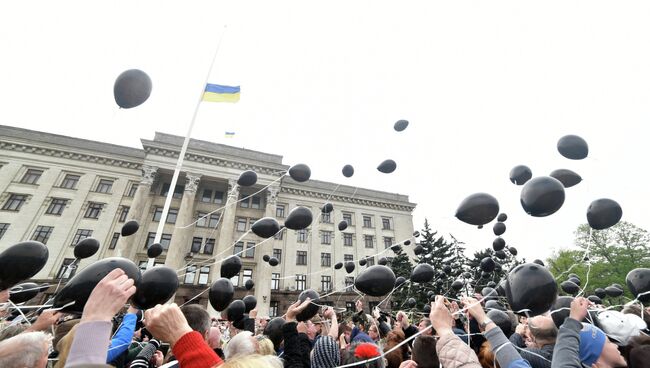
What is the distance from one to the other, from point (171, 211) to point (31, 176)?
12.8 metres

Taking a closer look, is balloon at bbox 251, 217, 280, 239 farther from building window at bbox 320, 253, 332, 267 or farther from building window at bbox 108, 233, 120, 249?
building window at bbox 108, 233, 120, 249

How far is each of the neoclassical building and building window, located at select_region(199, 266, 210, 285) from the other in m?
0.09

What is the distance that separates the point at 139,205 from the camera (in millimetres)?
27938

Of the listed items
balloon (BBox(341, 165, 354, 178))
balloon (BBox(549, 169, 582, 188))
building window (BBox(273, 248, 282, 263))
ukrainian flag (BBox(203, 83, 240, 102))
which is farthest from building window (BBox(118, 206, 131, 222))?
balloon (BBox(549, 169, 582, 188))

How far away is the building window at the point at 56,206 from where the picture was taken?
88.2 ft

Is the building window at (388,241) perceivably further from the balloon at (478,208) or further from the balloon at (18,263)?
the balloon at (18,263)

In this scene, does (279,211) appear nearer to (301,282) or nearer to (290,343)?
(301,282)

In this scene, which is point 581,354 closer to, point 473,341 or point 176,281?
point 473,341

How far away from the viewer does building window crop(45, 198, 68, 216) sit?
88.2 feet

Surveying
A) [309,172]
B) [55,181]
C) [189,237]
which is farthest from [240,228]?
[309,172]

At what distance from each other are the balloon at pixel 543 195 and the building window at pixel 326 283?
30.0 metres

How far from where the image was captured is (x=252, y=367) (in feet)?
4.09

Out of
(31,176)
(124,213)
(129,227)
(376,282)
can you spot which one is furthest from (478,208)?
(31,176)

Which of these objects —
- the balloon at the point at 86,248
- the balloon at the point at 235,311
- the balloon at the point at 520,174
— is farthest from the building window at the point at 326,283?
the balloon at the point at 520,174
